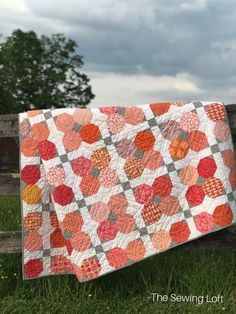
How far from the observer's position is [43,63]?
41.5 m

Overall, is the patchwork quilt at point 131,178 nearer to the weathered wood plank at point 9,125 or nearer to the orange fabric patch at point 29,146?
the orange fabric patch at point 29,146

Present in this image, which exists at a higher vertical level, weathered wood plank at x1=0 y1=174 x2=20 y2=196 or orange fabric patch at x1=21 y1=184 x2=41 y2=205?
weathered wood plank at x1=0 y1=174 x2=20 y2=196

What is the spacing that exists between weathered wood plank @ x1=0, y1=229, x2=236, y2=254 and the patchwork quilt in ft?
0.91

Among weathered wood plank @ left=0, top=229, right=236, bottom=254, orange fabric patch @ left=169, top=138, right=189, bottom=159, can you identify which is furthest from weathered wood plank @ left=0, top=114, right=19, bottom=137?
orange fabric patch @ left=169, top=138, right=189, bottom=159

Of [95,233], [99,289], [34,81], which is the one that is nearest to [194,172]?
[95,233]

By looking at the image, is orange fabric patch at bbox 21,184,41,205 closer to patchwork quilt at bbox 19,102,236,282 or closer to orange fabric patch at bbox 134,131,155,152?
patchwork quilt at bbox 19,102,236,282

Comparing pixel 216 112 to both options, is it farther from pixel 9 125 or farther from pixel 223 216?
pixel 9 125

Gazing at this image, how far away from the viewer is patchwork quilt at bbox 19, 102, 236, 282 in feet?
12.6

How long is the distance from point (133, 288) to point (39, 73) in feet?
124

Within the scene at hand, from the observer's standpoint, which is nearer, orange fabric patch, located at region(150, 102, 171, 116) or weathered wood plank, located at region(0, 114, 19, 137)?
orange fabric patch, located at region(150, 102, 171, 116)

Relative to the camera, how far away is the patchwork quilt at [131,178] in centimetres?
384

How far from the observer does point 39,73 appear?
134ft

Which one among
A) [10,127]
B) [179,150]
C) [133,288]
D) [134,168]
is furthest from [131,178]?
[10,127]

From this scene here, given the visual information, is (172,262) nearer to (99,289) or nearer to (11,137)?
(99,289)
